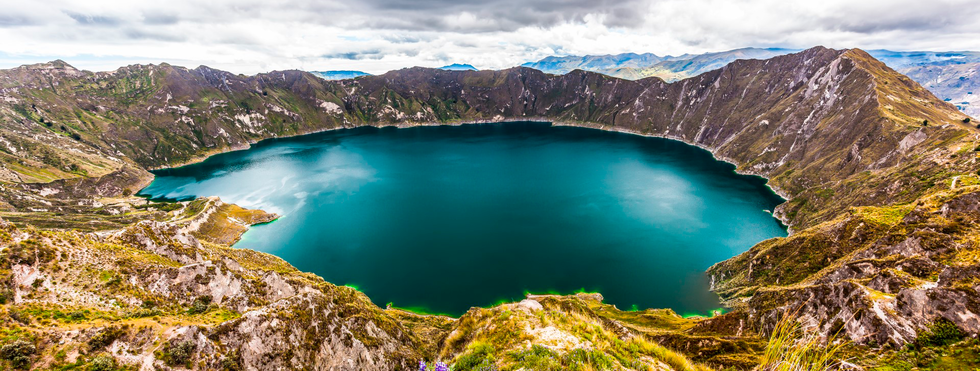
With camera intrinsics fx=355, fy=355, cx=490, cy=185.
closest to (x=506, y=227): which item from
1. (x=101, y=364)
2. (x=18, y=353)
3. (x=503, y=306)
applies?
(x=503, y=306)

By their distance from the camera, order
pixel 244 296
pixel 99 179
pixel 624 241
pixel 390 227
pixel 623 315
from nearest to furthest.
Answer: pixel 244 296 → pixel 623 315 → pixel 624 241 → pixel 390 227 → pixel 99 179

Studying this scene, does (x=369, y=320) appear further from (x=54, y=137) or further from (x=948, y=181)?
(x=54, y=137)

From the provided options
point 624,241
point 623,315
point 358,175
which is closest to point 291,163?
point 358,175

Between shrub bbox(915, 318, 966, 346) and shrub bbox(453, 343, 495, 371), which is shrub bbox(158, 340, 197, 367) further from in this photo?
shrub bbox(915, 318, 966, 346)

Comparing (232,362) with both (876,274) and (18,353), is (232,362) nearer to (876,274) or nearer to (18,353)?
(18,353)

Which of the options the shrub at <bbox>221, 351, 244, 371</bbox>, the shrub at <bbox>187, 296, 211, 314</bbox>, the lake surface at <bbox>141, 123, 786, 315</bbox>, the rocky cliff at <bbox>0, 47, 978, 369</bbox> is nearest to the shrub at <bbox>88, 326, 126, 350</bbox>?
the rocky cliff at <bbox>0, 47, 978, 369</bbox>

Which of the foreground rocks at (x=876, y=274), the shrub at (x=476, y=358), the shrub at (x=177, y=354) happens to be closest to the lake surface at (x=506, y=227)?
the foreground rocks at (x=876, y=274)

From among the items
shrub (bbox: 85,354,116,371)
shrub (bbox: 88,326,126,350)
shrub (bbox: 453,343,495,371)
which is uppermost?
shrub (bbox: 453,343,495,371)

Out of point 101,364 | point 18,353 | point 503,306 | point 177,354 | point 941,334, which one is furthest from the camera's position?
point 503,306
